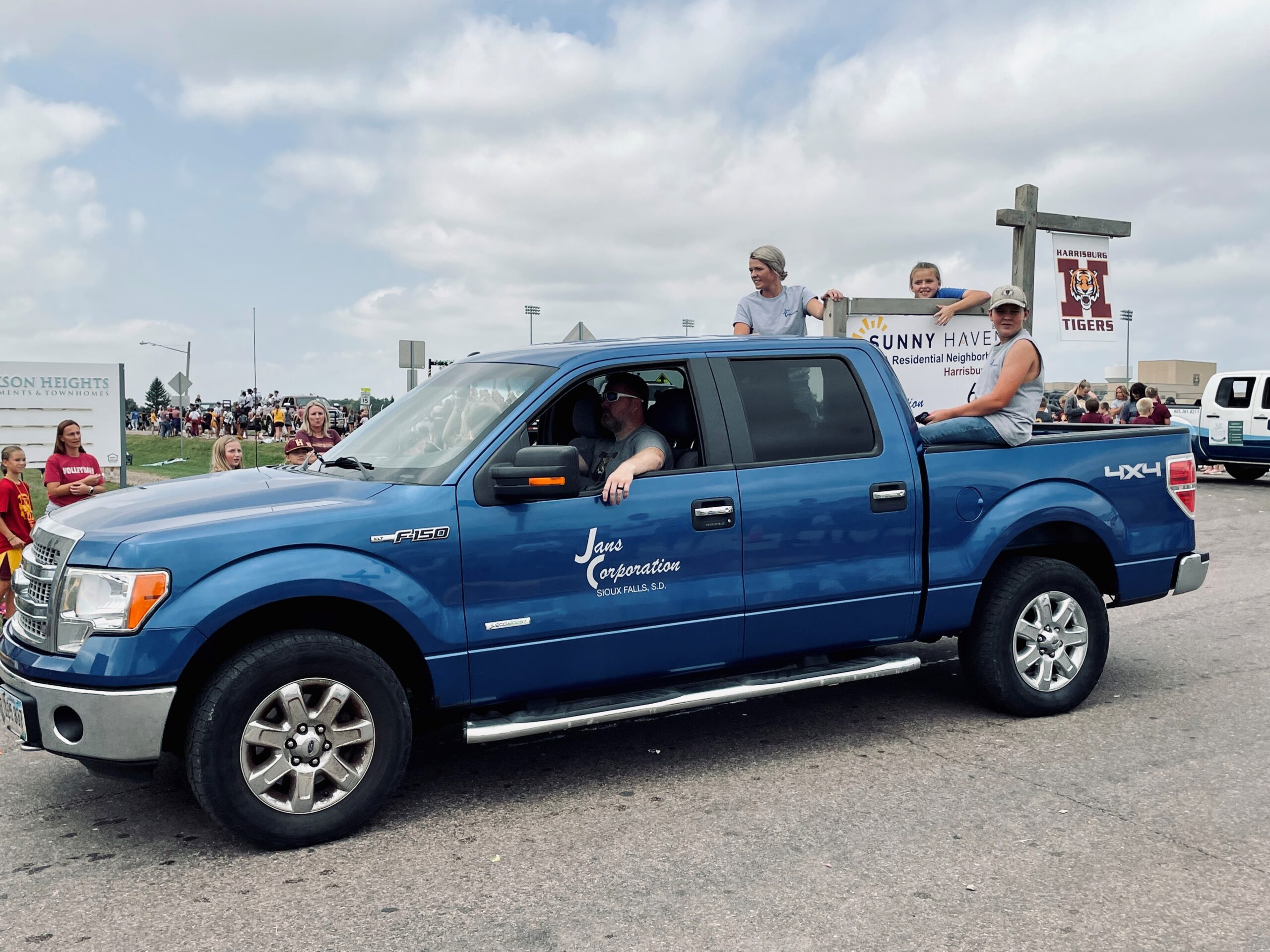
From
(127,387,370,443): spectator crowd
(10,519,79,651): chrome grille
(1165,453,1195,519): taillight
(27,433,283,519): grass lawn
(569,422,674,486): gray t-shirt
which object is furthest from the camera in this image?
(127,387,370,443): spectator crowd

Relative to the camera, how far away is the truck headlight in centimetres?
393

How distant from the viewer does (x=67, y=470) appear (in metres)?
9.07

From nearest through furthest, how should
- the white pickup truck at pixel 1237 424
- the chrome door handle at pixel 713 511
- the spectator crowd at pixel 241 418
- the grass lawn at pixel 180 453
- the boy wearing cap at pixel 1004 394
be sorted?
the chrome door handle at pixel 713 511 < the boy wearing cap at pixel 1004 394 < the white pickup truck at pixel 1237 424 < the grass lawn at pixel 180 453 < the spectator crowd at pixel 241 418

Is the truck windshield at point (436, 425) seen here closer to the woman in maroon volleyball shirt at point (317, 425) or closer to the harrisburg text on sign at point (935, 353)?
the woman in maroon volleyball shirt at point (317, 425)

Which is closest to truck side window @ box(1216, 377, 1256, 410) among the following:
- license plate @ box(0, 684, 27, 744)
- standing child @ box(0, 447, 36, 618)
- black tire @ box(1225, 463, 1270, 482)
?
black tire @ box(1225, 463, 1270, 482)

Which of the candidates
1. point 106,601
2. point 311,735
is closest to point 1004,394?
point 311,735

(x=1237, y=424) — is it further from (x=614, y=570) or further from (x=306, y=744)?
(x=306, y=744)

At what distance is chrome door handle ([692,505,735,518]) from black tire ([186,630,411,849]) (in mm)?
1427

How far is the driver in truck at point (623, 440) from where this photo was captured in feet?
15.9

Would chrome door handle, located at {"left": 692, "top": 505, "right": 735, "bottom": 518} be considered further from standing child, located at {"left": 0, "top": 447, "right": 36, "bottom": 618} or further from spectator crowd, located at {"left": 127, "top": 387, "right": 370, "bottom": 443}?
spectator crowd, located at {"left": 127, "top": 387, "right": 370, "bottom": 443}

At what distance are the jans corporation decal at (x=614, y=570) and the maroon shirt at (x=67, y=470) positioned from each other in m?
6.17

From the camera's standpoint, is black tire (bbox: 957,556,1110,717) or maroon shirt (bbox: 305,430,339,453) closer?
black tire (bbox: 957,556,1110,717)

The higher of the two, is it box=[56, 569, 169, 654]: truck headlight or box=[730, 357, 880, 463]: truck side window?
box=[730, 357, 880, 463]: truck side window

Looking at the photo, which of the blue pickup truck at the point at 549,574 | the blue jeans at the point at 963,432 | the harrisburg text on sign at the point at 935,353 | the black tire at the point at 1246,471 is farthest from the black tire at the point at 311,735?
the black tire at the point at 1246,471
